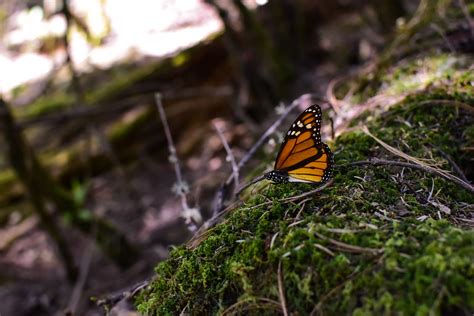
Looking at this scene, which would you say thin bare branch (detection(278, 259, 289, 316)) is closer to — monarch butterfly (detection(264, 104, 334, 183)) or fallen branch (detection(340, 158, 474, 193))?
monarch butterfly (detection(264, 104, 334, 183))

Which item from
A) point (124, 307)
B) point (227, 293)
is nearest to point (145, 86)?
point (124, 307)

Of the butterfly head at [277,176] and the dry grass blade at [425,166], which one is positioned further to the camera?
the butterfly head at [277,176]

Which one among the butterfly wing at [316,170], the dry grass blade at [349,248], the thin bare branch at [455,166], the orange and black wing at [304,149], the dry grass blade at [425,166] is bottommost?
the thin bare branch at [455,166]

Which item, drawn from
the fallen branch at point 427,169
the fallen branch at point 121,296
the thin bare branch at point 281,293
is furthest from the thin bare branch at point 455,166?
the fallen branch at point 121,296

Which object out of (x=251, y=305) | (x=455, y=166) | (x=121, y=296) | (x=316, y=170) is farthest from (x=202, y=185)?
(x=251, y=305)

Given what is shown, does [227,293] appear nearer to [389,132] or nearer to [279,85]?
[389,132]

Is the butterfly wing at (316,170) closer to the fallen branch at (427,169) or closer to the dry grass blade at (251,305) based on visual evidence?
the fallen branch at (427,169)
